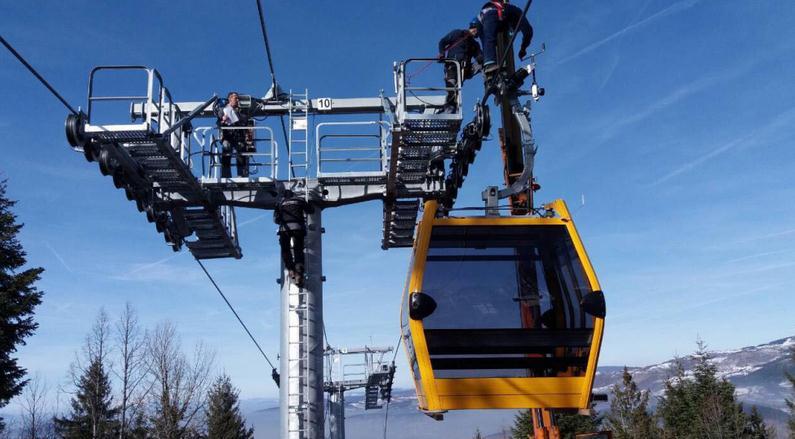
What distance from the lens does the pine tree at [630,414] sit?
4911 cm

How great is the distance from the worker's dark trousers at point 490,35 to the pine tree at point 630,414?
1767 inches

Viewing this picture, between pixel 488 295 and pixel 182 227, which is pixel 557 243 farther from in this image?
pixel 182 227

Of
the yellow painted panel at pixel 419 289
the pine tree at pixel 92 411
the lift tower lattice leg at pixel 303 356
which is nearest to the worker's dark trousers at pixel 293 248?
the lift tower lattice leg at pixel 303 356

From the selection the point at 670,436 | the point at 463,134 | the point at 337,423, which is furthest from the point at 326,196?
the point at 670,436

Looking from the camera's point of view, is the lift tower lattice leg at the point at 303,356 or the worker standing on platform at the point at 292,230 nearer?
the lift tower lattice leg at the point at 303,356

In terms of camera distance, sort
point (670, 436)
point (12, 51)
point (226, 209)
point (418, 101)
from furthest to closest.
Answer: point (670, 436) → point (226, 209) → point (418, 101) → point (12, 51)

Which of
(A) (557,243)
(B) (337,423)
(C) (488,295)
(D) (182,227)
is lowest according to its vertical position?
(B) (337,423)

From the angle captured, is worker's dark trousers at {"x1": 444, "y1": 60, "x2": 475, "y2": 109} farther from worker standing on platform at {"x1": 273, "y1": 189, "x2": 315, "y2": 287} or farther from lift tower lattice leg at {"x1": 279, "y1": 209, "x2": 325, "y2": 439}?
lift tower lattice leg at {"x1": 279, "y1": 209, "x2": 325, "y2": 439}

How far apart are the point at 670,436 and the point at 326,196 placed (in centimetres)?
4848

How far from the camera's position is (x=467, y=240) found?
21.0 ft

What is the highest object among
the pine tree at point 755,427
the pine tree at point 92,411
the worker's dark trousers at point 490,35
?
the worker's dark trousers at point 490,35

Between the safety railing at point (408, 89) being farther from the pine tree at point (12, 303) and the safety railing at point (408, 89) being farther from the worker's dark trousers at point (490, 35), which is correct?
the pine tree at point (12, 303)

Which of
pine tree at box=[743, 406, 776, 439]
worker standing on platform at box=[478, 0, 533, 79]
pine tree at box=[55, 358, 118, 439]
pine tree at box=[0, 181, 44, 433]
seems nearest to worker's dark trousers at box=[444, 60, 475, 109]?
worker standing on platform at box=[478, 0, 533, 79]

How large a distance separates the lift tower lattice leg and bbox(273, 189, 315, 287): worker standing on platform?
193 mm
